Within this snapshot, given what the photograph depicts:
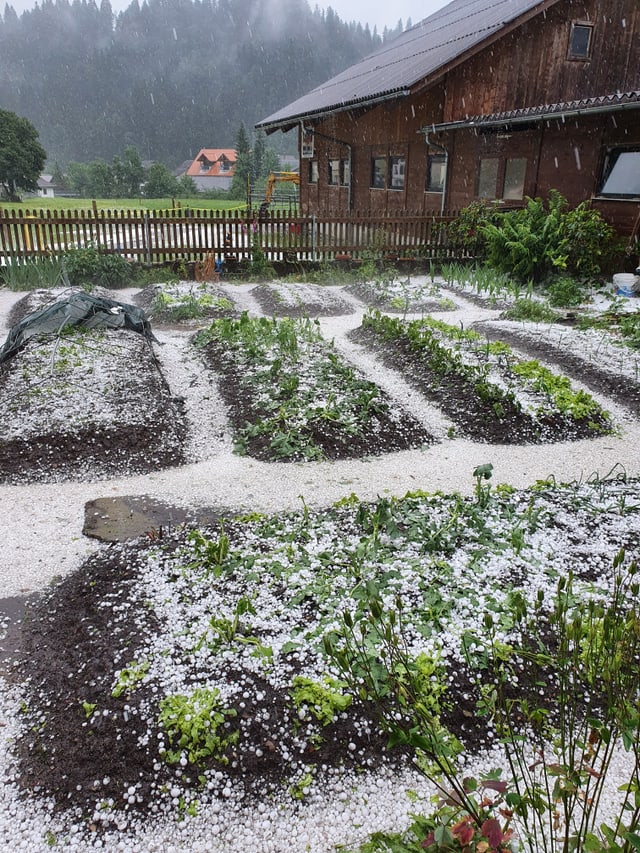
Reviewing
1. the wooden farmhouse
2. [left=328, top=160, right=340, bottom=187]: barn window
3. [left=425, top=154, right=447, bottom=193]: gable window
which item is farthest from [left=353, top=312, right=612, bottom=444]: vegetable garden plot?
[left=328, top=160, right=340, bottom=187]: barn window

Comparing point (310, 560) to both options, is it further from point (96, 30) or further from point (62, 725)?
point (96, 30)

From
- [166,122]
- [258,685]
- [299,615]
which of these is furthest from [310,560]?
[166,122]

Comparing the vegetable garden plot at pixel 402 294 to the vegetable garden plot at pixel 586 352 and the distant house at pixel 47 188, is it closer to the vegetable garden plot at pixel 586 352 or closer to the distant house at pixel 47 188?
the vegetable garden plot at pixel 586 352

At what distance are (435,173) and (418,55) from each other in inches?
158

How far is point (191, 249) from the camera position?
12.8 metres

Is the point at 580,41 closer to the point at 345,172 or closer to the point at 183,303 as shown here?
the point at 345,172

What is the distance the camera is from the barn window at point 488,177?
556 inches

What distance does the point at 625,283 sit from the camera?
1012 centimetres

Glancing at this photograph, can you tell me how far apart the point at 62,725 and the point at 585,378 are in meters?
6.05

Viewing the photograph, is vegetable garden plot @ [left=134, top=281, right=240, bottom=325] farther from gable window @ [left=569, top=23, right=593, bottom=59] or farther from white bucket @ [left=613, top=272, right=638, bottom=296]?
gable window @ [left=569, top=23, right=593, bottom=59]

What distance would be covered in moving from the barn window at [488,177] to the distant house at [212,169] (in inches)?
2814

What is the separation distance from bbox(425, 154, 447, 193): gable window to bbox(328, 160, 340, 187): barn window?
5797 millimetres

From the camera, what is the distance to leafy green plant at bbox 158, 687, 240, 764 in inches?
90.8

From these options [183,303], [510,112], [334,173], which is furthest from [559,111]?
[334,173]
